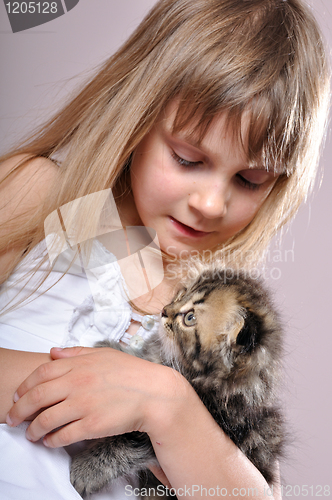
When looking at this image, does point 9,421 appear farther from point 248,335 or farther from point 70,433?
point 248,335

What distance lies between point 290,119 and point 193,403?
49 cm

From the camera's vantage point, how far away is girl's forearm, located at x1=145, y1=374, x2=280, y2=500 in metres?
0.57

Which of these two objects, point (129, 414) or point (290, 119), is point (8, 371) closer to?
point (129, 414)

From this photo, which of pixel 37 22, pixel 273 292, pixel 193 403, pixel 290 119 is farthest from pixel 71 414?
pixel 37 22

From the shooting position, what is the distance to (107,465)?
605mm

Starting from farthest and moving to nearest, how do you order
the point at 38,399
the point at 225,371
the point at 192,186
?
the point at 192,186, the point at 225,371, the point at 38,399

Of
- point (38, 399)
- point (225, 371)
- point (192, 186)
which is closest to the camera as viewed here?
point (38, 399)

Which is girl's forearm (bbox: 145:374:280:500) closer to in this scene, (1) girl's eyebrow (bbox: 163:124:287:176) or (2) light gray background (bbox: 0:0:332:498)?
(2) light gray background (bbox: 0:0:332:498)

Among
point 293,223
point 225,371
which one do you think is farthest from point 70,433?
point 293,223

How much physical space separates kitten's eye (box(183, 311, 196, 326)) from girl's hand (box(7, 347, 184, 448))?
0.41 feet

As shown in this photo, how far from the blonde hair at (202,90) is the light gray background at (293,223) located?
0.08 metres

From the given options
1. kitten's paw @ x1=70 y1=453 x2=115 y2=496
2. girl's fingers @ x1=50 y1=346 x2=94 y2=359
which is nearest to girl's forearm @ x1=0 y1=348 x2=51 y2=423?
girl's fingers @ x1=50 y1=346 x2=94 y2=359

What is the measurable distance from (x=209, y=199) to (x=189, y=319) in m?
0.20

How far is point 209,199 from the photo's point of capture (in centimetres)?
70
